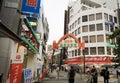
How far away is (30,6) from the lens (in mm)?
8891

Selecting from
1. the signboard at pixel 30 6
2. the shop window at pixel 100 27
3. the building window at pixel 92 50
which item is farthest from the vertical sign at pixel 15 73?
the shop window at pixel 100 27

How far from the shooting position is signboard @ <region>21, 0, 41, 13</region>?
8807mm

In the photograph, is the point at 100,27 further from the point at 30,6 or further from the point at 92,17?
the point at 30,6

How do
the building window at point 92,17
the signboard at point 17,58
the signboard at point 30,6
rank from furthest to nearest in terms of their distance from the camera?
the building window at point 92,17, the signboard at point 30,6, the signboard at point 17,58

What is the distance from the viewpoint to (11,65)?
7.88 metres

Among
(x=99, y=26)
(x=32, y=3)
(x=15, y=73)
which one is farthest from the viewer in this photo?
(x=99, y=26)

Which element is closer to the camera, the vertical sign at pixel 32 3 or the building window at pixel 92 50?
the vertical sign at pixel 32 3

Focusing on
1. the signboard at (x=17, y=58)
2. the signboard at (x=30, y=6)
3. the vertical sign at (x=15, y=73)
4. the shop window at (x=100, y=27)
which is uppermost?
the shop window at (x=100, y=27)

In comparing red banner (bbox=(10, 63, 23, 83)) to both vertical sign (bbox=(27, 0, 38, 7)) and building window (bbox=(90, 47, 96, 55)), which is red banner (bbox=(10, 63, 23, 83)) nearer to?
vertical sign (bbox=(27, 0, 38, 7))

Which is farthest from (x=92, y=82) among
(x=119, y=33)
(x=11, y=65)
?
(x=11, y=65)

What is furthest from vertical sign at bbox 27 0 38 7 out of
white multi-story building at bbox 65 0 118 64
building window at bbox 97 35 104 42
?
building window at bbox 97 35 104 42

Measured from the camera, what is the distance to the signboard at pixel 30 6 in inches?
347

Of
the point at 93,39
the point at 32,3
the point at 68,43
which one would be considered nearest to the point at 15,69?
the point at 32,3

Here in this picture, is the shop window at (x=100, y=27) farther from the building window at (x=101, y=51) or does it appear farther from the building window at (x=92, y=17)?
the building window at (x=101, y=51)
